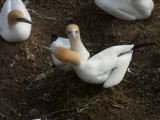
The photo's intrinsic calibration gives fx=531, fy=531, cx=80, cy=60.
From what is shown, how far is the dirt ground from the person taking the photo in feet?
16.4

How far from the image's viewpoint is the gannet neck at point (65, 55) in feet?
15.7

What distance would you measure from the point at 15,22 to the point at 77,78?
1.07 metres

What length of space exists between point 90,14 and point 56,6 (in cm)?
53

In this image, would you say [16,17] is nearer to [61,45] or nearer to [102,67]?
[61,45]

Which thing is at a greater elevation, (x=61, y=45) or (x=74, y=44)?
(x=74, y=44)

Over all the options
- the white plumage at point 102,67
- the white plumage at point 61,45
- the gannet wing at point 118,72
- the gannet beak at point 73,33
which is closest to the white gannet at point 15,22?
the white plumage at point 61,45

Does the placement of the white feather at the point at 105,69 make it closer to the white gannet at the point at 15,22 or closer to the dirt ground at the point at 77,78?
the dirt ground at the point at 77,78

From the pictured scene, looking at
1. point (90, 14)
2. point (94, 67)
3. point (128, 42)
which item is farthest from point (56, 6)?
point (94, 67)

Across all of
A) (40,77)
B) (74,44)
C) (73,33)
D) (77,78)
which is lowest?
(40,77)

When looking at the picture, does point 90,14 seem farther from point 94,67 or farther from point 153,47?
point 94,67

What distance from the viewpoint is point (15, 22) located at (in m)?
5.80

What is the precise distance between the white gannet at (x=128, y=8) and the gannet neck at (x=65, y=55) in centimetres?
118

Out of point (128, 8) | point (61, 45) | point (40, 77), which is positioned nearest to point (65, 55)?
point (61, 45)

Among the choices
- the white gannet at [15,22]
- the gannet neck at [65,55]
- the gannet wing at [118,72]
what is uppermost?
the gannet neck at [65,55]
